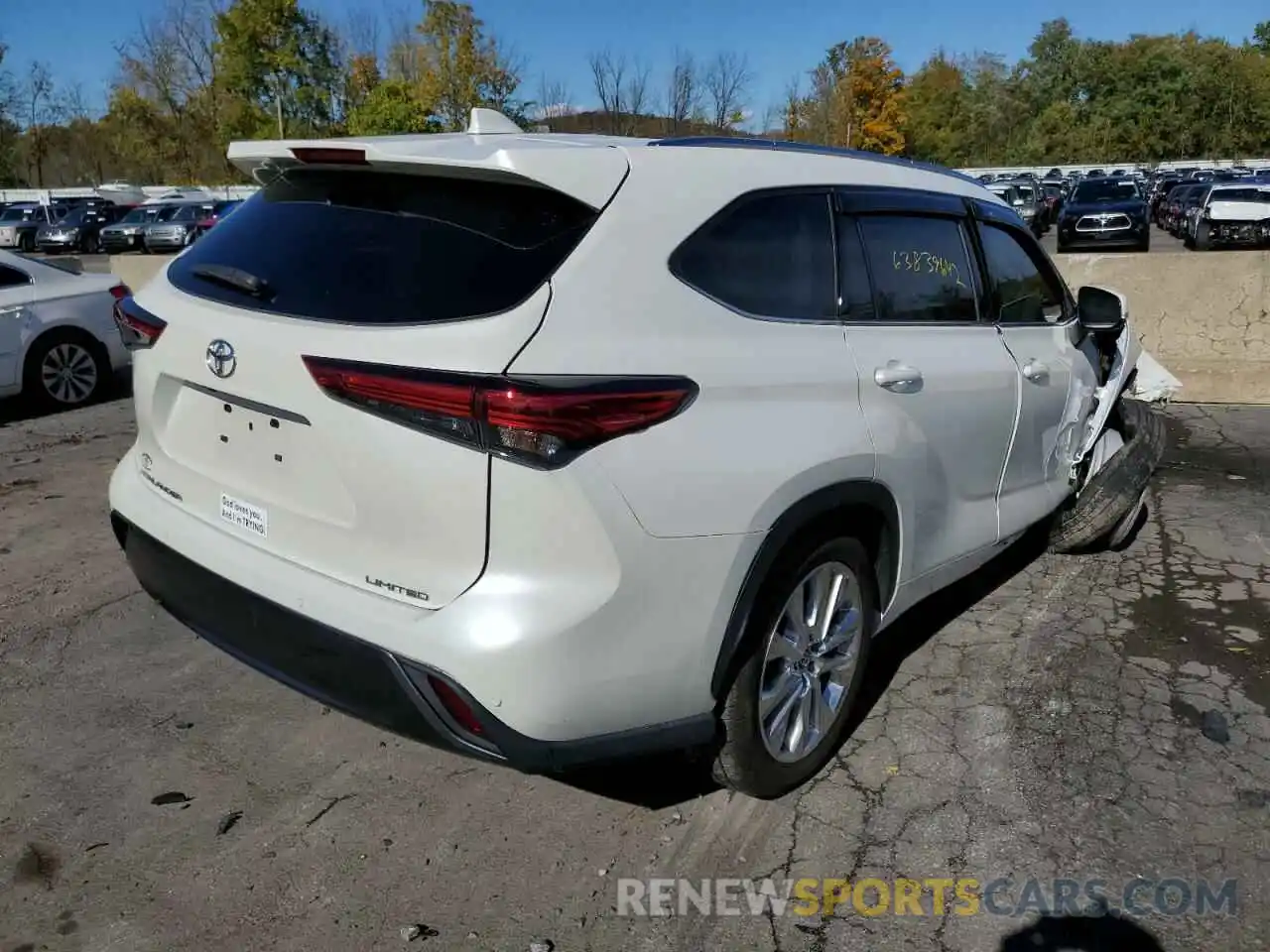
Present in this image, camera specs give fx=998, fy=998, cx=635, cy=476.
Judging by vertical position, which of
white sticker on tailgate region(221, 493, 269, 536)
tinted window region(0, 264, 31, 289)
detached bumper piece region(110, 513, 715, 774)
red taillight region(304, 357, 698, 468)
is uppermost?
red taillight region(304, 357, 698, 468)

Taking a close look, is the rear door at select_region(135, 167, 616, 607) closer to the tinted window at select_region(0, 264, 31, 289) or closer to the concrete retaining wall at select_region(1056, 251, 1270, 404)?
the tinted window at select_region(0, 264, 31, 289)

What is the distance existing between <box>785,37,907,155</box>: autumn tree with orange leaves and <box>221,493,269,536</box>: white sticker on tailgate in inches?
1695

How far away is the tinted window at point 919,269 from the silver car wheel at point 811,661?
916mm

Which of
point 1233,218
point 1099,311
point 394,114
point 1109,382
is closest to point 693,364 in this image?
point 1099,311

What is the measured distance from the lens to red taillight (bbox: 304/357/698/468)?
2.16m

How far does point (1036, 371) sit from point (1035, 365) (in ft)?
0.08

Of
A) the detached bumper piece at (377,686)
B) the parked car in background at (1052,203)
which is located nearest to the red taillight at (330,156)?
the detached bumper piece at (377,686)

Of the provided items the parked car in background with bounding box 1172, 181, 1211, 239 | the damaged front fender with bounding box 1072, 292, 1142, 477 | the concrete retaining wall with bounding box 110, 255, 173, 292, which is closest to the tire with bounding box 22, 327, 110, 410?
the concrete retaining wall with bounding box 110, 255, 173, 292

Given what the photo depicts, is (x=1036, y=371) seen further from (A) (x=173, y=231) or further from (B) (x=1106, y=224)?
(A) (x=173, y=231)

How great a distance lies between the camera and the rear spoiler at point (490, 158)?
2.39 m

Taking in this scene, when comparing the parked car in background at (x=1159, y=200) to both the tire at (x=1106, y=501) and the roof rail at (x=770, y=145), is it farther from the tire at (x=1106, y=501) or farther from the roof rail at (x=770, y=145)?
the roof rail at (x=770, y=145)

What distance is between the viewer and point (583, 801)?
3.04 m

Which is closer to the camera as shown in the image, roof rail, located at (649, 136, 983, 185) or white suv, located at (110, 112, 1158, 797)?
white suv, located at (110, 112, 1158, 797)

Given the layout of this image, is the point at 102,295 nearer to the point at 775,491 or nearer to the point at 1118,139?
the point at 775,491
